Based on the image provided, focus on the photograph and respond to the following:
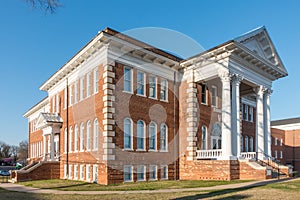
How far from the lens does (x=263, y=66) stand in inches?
946

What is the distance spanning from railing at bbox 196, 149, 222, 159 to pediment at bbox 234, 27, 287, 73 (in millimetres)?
7991

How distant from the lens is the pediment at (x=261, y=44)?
22873mm

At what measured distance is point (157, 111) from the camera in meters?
22.2

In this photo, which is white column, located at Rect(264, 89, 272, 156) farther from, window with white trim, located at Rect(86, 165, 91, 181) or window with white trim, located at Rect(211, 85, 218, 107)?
window with white trim, located at Rect(86, 165, 91, 181)

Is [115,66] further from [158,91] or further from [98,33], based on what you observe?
[158,91]

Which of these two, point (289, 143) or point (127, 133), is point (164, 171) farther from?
point (289, 143)

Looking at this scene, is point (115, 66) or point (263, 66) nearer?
point (115, 66)

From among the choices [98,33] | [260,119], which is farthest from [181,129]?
[98,33]

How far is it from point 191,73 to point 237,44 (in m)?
4.43

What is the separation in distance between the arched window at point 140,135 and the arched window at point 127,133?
784mm

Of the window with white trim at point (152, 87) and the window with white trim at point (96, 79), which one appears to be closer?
the window with white trim at point (96, 79)

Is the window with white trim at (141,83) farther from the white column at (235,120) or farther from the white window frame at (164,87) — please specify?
Answer: the white column at (235,120)

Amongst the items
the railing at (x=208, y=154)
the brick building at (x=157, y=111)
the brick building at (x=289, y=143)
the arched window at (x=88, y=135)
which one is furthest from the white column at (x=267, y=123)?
the brick building at (x=289, y=143)

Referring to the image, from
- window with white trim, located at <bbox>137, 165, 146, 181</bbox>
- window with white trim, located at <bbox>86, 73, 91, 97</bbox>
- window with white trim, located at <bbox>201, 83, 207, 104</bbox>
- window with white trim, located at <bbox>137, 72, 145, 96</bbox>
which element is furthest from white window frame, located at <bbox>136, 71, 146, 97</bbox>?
window with white trim, located at <bbox>201, 83, 207, 104</bbox>
